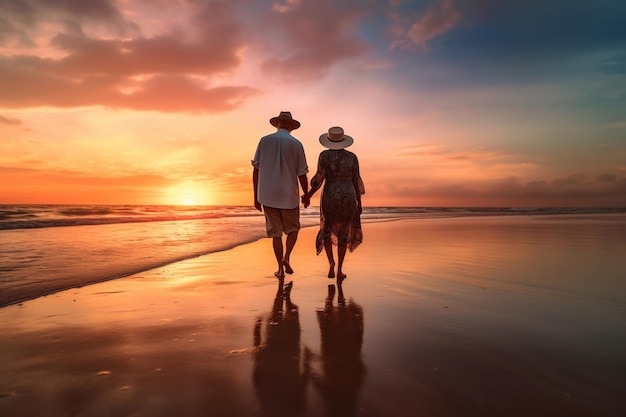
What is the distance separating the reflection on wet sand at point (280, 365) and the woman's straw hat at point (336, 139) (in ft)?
9.21

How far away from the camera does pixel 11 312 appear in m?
3.37

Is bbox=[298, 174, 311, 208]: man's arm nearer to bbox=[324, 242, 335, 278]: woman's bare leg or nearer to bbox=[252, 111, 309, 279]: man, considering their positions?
bbox=[252, 111, 309, 279]: man

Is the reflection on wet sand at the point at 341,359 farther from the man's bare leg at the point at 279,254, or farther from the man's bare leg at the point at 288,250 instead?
the man's bare leg at the point at 288,250

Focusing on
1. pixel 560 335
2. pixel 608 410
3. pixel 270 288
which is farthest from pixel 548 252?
pixel 608 410

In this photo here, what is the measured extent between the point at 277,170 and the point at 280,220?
2.52 feet

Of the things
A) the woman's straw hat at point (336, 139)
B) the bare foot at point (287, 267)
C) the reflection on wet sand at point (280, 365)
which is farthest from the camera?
the woman's straw hat at point (336, 139)

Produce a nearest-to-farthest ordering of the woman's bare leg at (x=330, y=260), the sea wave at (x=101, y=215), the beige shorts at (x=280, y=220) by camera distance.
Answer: the woman's bare leg at (x=330, y=260), the beige shorts at (x=280, y=220), the sea wave at (x=101, y=215)

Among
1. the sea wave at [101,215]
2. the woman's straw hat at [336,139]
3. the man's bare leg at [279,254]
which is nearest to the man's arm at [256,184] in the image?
the man's bare leg at [279,254]

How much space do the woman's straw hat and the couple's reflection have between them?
2.69 m

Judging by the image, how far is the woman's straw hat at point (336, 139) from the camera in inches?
208

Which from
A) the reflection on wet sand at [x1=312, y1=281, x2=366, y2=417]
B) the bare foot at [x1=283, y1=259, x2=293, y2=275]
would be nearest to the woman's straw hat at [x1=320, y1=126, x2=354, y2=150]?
the bare foot at [x1=283, y1=259, x2=293, y2=275]

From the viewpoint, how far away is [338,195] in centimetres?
530

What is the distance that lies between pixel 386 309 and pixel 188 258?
15.0ft

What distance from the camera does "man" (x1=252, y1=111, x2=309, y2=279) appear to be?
17.4 feet
